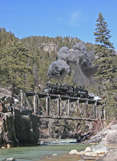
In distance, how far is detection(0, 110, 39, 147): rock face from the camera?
81.8 feet

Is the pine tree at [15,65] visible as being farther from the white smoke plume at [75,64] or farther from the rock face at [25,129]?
the white smoke plume at [75,64]

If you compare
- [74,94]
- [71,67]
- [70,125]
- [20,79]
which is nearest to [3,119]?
[20,79]

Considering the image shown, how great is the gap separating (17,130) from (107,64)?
15.6 meters

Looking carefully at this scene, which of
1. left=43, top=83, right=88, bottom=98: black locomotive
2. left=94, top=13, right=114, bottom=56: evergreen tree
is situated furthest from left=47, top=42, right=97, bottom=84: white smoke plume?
left=94, top=13, right=114, bottom=56: evergreen tree

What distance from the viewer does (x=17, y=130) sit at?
29625mm

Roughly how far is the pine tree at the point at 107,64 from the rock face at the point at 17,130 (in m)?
11.6

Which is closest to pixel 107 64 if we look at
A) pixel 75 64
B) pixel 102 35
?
pixel 102 35

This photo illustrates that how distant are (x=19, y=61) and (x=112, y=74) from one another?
13715 millimetres

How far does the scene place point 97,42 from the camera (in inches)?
1409

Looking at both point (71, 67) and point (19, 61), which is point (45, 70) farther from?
point (19, 61)

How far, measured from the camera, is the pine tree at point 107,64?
31.1 meters

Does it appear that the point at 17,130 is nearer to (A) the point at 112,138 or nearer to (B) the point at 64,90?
(A) the point at 112,138

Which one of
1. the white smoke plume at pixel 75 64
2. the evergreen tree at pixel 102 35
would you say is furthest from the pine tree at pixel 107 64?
the white smoke plume at pixel 75 64

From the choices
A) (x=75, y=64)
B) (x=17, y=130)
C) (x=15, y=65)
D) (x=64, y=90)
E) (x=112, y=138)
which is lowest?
(x=17, y=130)
